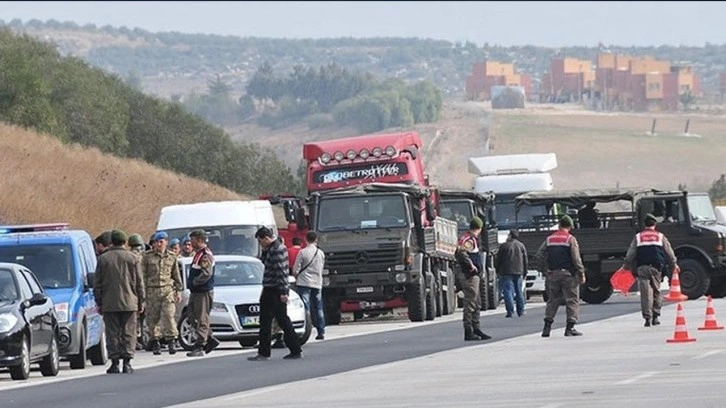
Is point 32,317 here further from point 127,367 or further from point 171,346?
point 171,346

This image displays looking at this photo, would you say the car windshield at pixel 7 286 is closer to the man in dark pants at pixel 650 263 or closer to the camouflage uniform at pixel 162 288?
the camouflage uniform at pixel 162 288

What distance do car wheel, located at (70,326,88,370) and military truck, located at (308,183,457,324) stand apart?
1276 centimetres

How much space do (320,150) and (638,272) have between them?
493 inches

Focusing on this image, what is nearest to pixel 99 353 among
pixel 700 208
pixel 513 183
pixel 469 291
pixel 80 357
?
pixel 80 357

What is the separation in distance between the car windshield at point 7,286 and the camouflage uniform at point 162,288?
189 inches

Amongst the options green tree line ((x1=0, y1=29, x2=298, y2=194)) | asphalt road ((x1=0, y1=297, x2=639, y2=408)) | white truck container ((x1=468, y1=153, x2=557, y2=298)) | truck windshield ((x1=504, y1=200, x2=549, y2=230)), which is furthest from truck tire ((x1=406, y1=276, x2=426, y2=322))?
green tree line ((x1=0, y1=29, x2=298, y2=194))

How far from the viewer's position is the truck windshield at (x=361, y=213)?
41.8 meters

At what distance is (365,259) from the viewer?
1636 inches

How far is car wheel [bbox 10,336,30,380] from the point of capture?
25.8 m

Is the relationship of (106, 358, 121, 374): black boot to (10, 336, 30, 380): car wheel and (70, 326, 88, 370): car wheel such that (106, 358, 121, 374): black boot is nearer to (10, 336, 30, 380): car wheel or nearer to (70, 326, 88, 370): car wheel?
(70, 326, 88, 370): car wheel

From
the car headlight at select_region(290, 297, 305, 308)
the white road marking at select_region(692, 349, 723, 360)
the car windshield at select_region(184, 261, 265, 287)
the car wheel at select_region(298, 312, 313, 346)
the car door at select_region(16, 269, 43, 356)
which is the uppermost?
the car door at select_region(16, 269, 43, 356)

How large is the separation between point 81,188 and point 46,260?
49.9 m

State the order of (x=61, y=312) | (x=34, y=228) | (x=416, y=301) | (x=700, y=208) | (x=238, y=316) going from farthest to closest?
(x=700, y=208), (x=416, y=301), (x=238, y=316), (x=34, y=228), (x=61, y=312)

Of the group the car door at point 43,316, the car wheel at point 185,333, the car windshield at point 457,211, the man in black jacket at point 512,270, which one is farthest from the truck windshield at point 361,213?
the car door at point 43,316
